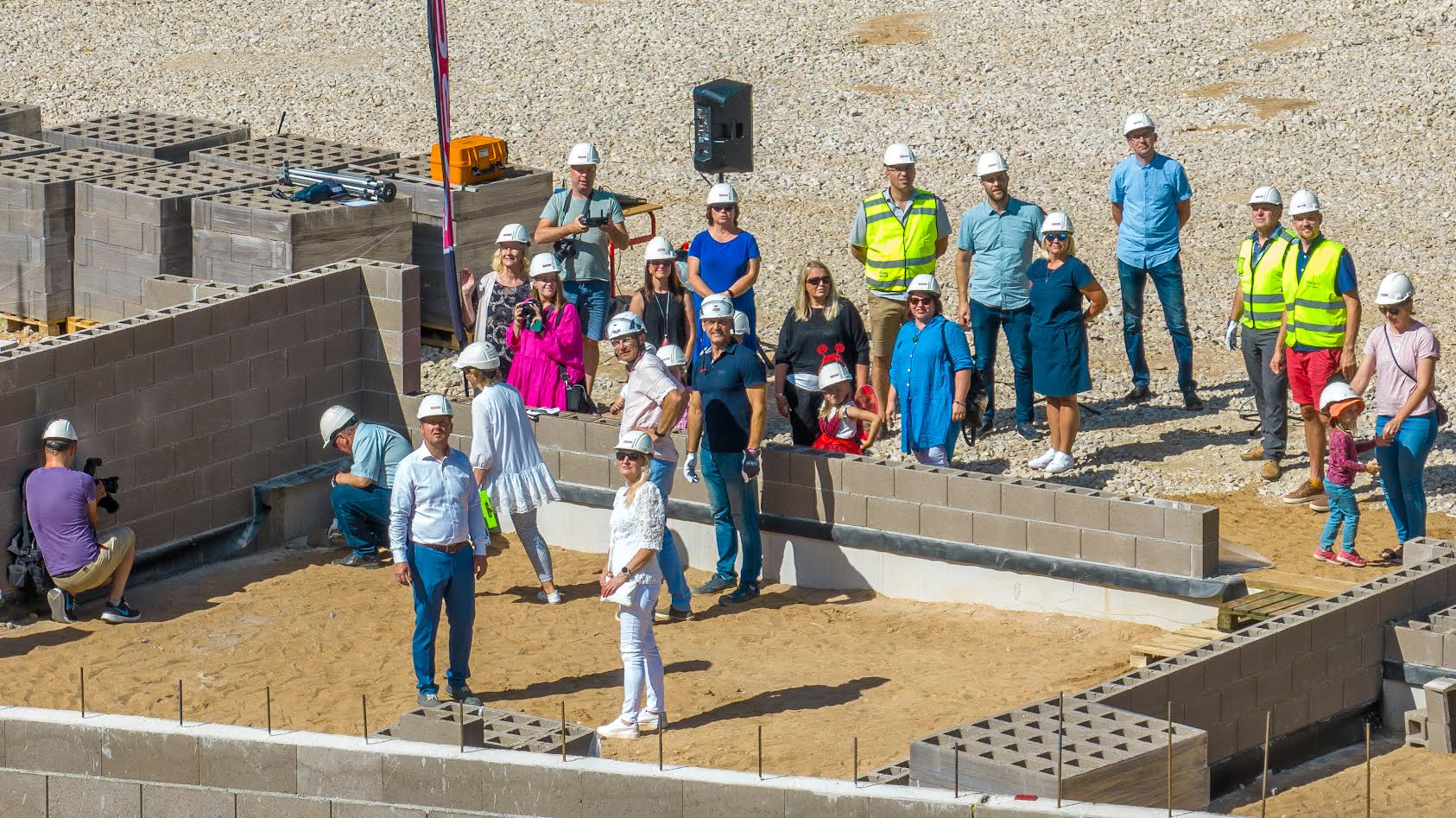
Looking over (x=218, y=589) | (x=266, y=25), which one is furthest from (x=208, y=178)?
(x=266, y=25)

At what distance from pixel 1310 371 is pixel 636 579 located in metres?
5.25

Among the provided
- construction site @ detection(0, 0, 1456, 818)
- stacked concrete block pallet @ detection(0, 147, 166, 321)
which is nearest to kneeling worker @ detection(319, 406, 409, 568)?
construction site @ detection(0, 0, 1456, 818)

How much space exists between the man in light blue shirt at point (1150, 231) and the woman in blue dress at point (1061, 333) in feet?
4.15

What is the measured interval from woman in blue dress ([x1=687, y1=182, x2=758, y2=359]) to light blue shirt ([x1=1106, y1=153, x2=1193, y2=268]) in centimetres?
275

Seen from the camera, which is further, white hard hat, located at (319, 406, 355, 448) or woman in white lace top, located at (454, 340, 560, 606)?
white hard hat, located at (319, 406, 355, 448)

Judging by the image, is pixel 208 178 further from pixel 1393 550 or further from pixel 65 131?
pixel 1393 550

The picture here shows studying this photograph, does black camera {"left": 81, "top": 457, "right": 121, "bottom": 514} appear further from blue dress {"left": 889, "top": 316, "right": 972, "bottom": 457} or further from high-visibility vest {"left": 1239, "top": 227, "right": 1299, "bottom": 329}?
high-visibility vest {"left": 1239, "top": 227, "right": 1299, "bottom": 329}

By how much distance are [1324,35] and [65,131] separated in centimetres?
1421

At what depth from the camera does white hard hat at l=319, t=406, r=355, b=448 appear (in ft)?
47.2

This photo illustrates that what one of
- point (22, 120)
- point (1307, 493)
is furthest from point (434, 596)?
point (22, 120)

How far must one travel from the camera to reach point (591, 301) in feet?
54.6


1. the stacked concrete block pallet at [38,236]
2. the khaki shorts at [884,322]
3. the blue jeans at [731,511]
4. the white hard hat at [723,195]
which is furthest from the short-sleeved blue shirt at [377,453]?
the stacked concrete block pallet at [38,236]

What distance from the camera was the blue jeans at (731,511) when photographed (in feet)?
44.3

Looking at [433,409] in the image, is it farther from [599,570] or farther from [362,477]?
[599,570]
